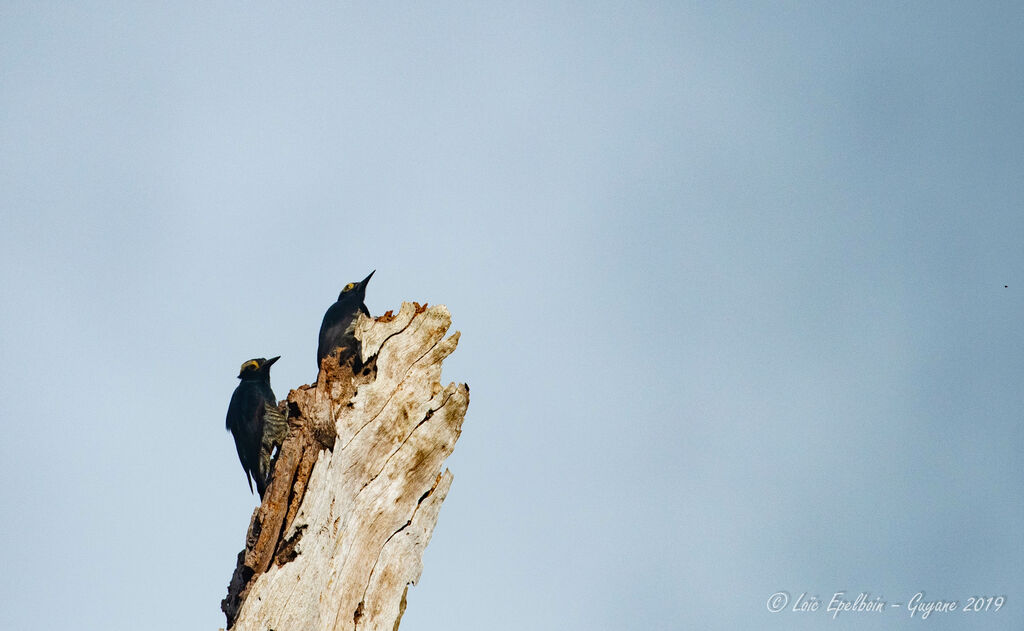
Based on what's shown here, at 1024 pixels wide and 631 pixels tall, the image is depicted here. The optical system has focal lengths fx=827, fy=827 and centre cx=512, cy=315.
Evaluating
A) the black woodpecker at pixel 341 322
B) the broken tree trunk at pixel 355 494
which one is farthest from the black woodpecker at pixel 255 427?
the broken tree trunk at pixel 355 494

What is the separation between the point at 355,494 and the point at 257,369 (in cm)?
462

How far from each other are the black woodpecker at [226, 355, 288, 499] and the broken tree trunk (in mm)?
3130

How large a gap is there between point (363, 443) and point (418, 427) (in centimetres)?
44

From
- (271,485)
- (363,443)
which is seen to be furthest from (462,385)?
(271,485)

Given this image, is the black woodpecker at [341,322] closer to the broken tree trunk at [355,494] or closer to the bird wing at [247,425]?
the bird wing at [247,425]

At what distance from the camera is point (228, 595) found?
17.8ft

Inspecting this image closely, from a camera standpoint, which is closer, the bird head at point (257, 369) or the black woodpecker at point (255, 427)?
the black woodpecker at point (255, 427)

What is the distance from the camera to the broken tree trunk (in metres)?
5.15

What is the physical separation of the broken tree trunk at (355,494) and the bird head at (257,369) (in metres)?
3.61

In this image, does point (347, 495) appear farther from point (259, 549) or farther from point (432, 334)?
point (432, 334)

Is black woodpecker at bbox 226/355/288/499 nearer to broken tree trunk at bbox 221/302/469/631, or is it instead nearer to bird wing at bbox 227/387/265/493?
bird wing at bbox 227/387/265/493

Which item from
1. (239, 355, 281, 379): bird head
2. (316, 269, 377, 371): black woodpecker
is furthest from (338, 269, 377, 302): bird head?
(239, 355, 281, 379): bird head

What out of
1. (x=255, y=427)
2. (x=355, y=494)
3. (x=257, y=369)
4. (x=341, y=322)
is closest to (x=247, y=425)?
(x=255, y=427)

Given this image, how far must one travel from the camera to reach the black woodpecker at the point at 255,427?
9172 millimetres
